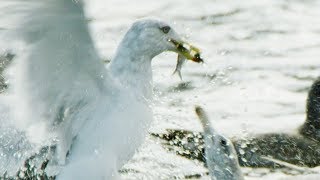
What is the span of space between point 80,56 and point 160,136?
2675mm

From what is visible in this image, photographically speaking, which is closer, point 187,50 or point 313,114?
point 187,50

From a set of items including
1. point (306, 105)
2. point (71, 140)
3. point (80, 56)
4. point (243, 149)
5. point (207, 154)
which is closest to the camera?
point (80, 56)

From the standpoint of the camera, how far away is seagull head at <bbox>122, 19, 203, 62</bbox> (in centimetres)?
681

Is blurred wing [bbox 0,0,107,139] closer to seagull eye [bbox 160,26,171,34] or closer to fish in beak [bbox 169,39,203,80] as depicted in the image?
seagull eye [bbox 160,26,171,34]

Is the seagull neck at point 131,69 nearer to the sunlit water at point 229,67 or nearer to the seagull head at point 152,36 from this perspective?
the seagull head at point 152,36

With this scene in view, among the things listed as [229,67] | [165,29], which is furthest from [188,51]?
[229,67]

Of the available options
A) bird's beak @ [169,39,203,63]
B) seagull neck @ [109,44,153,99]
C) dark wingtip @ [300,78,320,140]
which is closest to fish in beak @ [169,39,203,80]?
bird's beak @ [169,39,203,63]

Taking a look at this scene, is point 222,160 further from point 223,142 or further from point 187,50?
point 187,50

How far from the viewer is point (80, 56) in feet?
20.6

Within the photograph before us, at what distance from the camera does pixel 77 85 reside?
6.49 m

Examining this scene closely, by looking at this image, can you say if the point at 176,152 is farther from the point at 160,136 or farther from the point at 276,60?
the point at 276,60

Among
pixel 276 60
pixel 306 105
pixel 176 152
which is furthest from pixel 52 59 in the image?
pixel 276 60

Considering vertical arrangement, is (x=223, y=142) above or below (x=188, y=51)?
below

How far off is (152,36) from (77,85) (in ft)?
2.26
